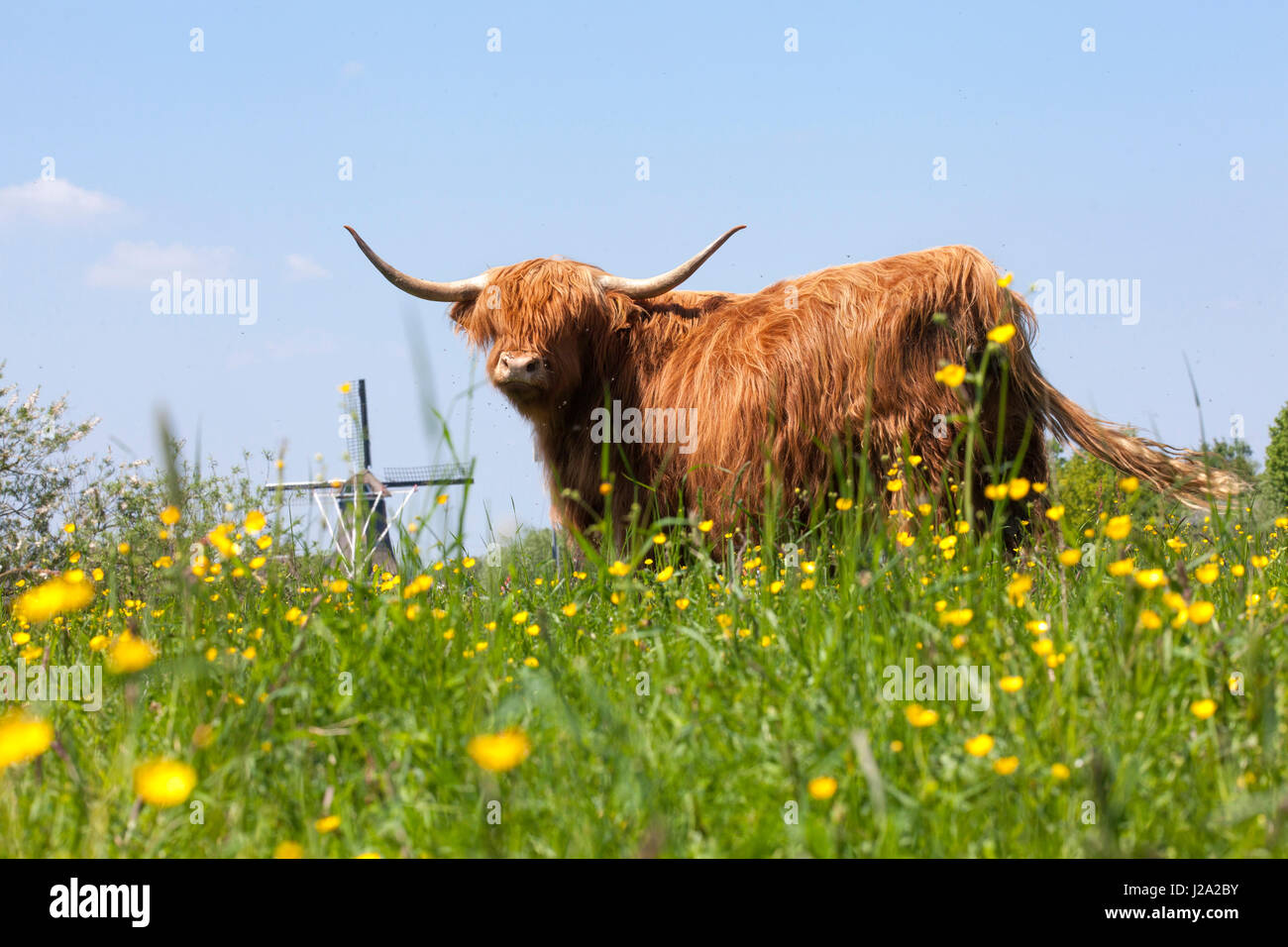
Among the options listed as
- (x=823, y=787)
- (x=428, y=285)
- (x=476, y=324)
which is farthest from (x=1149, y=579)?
(x=428, y=285)

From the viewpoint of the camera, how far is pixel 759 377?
18.9 ft

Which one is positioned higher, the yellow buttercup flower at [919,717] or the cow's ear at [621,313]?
the cow's ear at [621,313]

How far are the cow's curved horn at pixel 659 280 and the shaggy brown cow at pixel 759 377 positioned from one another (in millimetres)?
11

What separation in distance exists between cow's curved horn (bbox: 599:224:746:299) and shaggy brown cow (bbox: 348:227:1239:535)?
0.04 feet

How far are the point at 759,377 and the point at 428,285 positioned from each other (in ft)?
9.15

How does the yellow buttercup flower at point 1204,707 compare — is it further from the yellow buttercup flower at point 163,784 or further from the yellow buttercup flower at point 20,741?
the yellow buttercup flower at point 20,741

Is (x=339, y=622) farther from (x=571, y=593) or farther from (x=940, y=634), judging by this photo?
(x=940, y=634)

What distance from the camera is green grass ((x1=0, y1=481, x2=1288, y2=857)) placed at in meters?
1.80

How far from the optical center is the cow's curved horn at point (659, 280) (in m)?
6.79

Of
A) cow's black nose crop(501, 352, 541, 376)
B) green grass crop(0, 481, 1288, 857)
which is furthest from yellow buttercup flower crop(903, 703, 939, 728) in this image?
cow's black nose crop(501, 352, 541, 376)

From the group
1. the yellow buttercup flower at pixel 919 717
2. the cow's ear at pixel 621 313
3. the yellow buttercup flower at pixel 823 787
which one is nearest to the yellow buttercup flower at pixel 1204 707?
the yellow buttercup flower at pixel 919 717
